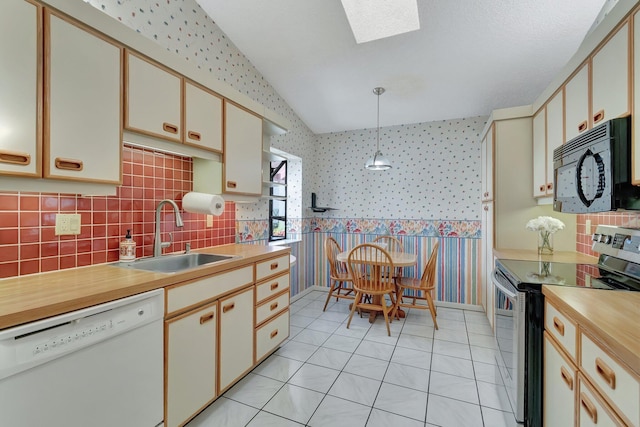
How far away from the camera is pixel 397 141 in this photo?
13.1ft

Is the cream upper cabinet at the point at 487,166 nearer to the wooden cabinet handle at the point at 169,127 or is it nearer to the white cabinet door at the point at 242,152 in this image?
the white cabinet door at the point at 242,152

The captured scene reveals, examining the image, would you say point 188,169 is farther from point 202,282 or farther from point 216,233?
point 202,282

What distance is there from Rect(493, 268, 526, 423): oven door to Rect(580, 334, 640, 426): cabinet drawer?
425mm

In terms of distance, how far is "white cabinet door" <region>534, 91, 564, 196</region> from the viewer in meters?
1.99

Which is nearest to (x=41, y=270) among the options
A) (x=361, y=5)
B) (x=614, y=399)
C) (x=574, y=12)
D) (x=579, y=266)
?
(x=614, y=399)

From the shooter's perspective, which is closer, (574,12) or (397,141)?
(574,12)

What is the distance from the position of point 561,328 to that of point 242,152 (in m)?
2.27

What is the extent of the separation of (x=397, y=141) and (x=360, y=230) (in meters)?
1.35

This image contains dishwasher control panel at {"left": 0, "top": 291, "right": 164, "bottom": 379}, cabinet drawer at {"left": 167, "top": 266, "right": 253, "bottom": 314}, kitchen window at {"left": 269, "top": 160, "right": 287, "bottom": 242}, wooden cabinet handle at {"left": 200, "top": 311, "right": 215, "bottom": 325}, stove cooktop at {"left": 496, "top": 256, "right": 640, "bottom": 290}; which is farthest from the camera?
kitchen window at {"left": 269, "top": 160, "right": 287, "bottom": 242}

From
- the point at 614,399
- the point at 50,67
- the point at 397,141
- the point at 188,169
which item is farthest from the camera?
the point at 397,141

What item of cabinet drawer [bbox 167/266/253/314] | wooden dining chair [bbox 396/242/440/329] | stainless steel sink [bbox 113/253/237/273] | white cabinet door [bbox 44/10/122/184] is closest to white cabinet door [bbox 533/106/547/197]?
wooden dining chair [bbox 396/242/440/329]

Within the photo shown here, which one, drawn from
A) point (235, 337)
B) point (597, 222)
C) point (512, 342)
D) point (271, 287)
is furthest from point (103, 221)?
point (597, 222)

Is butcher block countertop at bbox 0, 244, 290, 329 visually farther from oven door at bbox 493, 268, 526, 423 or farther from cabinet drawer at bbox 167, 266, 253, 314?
oven door at bbox 493, 268, 526, 423

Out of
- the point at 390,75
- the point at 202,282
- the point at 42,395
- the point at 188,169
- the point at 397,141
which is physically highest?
the point at 390,75
